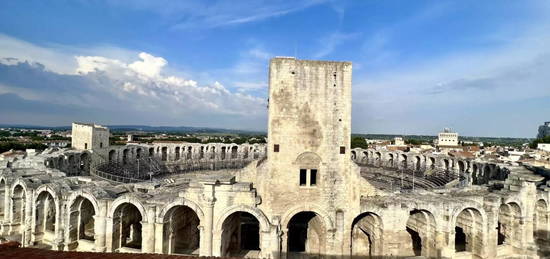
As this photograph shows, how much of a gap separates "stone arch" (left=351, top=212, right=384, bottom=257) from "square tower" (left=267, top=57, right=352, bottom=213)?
3742mm

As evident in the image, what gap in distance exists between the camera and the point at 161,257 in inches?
341

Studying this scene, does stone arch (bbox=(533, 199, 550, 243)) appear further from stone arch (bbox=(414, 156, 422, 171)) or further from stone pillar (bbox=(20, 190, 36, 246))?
stone pillar (bbox=(20, 190, 36, 246))

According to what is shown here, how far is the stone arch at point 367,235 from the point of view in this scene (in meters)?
20.9

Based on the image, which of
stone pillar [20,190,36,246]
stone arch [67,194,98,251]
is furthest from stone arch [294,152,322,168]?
stone pillar [20,190,36,246]

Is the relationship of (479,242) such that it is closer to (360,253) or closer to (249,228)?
(360,253)

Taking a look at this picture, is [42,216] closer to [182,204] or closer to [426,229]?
[182,204]

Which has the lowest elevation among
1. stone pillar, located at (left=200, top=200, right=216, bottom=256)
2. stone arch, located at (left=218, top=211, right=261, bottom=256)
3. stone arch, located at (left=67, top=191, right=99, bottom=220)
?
stone arch, located at (left=218, top=211, right=261, bottom=256)

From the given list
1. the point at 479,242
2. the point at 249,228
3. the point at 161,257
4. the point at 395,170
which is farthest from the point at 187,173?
the point at 161,257

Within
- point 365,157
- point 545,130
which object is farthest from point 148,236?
point 545,130

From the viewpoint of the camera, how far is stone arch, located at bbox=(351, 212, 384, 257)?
68.7 feet

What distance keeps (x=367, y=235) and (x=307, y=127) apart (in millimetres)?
9056

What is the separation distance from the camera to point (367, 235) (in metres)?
23.1

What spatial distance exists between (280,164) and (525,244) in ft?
60.1

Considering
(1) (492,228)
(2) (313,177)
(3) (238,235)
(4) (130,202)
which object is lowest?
(3) (238,235)
